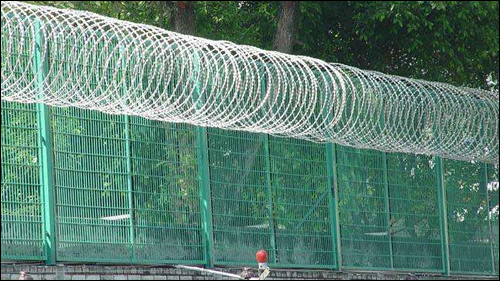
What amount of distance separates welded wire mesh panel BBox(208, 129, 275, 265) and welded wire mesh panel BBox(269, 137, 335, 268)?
230 mm

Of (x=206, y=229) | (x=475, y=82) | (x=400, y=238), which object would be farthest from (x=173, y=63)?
(x=475, y=82)

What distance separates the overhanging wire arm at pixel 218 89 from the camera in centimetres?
1249

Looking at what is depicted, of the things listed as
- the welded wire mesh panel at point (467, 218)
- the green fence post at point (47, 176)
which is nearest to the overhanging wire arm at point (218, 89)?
the green fence post at point (47, 176)

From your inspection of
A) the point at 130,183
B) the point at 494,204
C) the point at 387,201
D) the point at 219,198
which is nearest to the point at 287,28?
the point at 387,201

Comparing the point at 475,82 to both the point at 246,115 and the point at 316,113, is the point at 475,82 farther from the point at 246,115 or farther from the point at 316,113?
the point at 246,115

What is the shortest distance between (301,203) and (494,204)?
490 centimetres

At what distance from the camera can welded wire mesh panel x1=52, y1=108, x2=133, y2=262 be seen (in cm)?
1308

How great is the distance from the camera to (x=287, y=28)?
19547 mm

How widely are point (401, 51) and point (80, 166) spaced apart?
1075 centimetres

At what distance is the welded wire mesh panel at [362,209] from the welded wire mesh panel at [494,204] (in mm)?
2922

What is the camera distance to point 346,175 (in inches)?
664

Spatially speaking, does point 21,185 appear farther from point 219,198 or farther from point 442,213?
point 442,213

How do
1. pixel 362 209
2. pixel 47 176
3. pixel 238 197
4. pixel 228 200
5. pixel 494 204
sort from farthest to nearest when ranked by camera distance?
pixel 494 204
pixel 362 209
pixel 238 197
pixel 228 200
pixel 47 176

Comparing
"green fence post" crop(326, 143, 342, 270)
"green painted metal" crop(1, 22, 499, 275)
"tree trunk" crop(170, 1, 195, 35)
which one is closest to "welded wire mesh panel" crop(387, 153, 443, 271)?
"green painted metal" crop(1, 22, 499, 275)
